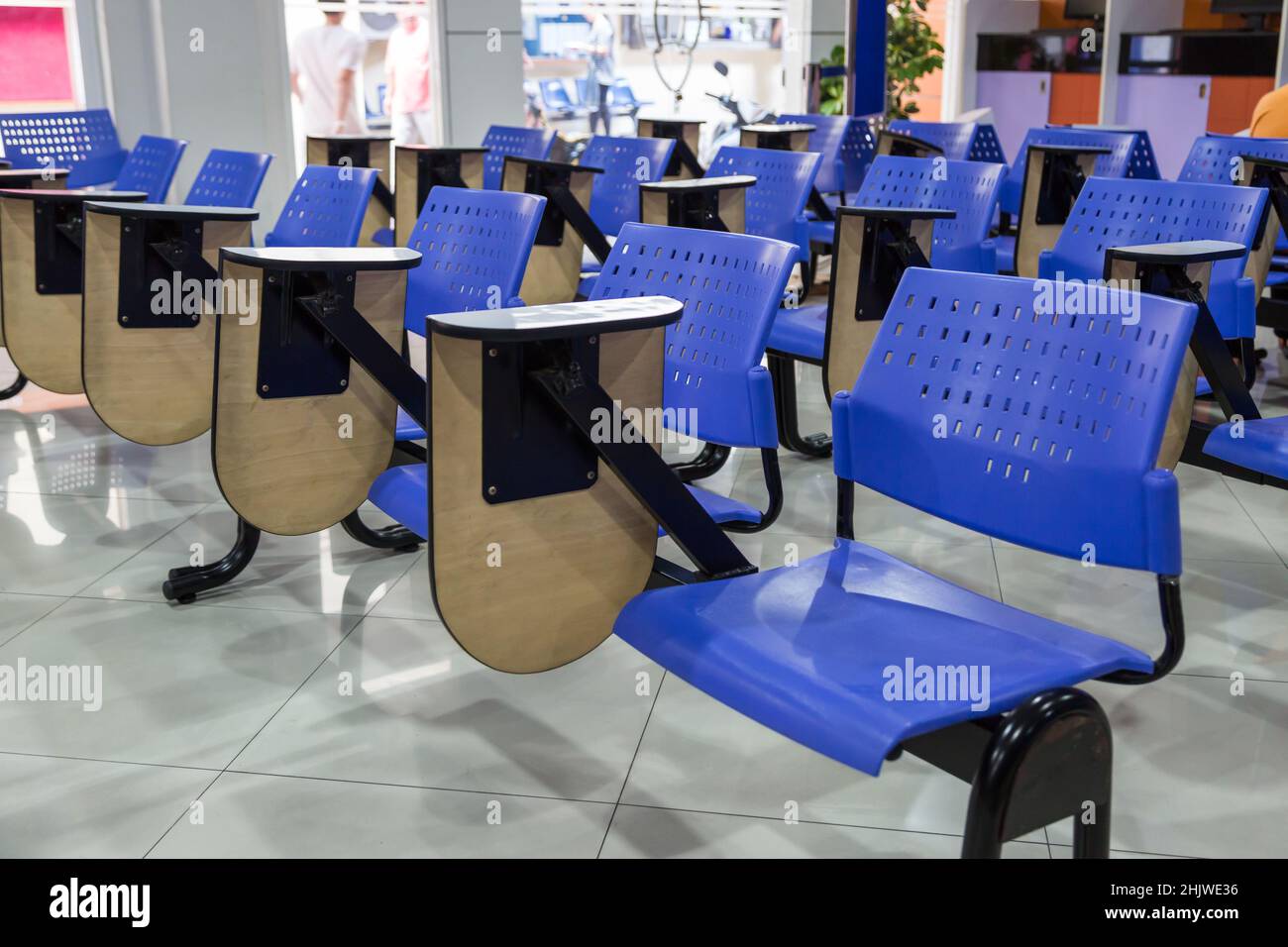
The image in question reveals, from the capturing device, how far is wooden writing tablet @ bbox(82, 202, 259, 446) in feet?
10.6

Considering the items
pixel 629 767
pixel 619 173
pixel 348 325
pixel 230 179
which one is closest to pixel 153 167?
pixel 230 179

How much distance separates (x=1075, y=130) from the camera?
17.3ft

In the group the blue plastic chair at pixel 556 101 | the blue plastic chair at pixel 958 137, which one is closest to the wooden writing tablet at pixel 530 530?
the blue plastic chair at pixel 958 137

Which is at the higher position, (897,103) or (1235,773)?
(897,103)

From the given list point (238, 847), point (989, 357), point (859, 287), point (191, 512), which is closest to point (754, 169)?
point (859, 287)

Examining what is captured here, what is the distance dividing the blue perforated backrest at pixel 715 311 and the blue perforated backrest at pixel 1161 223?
1.31m

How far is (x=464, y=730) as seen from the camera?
2.43 m

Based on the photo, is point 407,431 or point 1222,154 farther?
point 1222,154

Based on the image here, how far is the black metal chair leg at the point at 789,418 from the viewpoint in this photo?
3.92 meters

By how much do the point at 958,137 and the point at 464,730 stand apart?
4166mm

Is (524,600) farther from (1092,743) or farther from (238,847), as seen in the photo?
(1092,743)

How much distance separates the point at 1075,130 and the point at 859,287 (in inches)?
99.8

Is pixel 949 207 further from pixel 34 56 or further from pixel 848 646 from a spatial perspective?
pixel 34 56

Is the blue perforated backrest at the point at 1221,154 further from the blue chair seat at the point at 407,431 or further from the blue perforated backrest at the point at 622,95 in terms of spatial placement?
the blue perforated backrest at the point at 622,95
